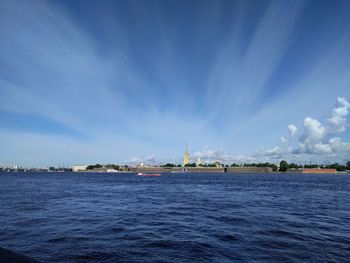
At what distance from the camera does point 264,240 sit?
1423 cm

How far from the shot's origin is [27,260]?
6.28 meters

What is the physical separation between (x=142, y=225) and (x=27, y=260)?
41.6 ft

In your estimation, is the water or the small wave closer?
the water

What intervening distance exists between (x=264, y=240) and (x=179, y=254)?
17.8 feet

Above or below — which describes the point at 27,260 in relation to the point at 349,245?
above

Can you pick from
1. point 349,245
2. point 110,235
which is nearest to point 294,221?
point 349,245

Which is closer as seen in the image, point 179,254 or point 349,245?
point 179,254

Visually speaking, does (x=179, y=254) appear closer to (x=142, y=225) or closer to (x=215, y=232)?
(x=215, y=232)

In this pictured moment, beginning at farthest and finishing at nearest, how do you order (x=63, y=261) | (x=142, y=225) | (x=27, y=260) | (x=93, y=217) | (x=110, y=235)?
(x=93, y=217) < (x=142, y=225) < (x=110, y=235) < (x=63, y=261) < (x=27, y=260)

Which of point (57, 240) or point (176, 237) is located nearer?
point (57, 240)

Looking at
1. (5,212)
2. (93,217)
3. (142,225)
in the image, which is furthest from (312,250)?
(5,212)

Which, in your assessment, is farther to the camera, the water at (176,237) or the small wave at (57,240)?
the small wave at (57,240)

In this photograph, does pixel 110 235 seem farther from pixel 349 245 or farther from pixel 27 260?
pixel 349 245

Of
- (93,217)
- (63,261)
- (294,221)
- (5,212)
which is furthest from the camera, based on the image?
(5,212)
